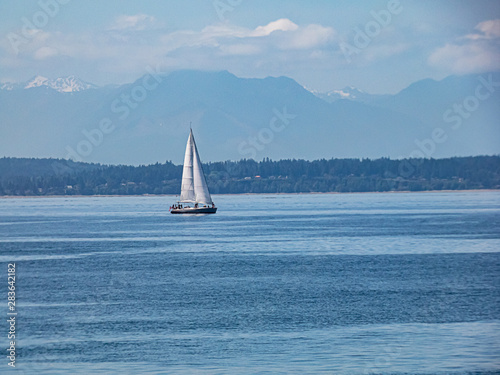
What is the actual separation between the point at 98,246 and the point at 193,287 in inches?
1394

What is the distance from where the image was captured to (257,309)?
41.7 meters

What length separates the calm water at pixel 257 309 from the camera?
31000 millimetres

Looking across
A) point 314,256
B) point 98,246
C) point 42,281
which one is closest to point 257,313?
point 42,281

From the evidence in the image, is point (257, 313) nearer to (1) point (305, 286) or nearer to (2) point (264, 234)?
(1) point (305, 286)

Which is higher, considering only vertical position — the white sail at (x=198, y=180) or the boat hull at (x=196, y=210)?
the white sail at (x=198, y=180)

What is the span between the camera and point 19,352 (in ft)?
107

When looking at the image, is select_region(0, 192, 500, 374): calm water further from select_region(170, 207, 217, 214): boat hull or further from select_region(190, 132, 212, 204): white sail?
select_region(170, 207, 217, 214): boat hull

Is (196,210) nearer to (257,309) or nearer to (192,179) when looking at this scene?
(192,179)

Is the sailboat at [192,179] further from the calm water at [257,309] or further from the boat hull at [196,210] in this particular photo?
the calm water at [257,309]

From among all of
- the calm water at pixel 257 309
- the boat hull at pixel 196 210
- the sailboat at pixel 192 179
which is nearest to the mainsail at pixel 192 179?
the sailboat at pixel 192 179

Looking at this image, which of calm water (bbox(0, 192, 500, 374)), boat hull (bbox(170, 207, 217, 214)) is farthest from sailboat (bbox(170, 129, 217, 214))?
calm water (bbox(0, 192, 500, 374))

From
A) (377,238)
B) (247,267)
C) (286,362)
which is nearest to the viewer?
(286,362)

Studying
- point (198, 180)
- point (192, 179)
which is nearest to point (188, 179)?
point (192, 179)

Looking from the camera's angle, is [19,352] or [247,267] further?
Answer: [247,267]
